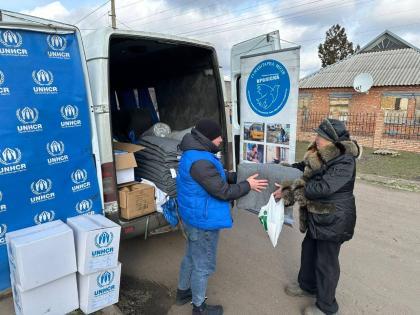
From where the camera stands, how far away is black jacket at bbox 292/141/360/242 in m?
2.47

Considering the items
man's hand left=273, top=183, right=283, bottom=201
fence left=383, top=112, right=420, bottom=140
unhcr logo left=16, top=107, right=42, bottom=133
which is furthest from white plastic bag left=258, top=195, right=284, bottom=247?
fence left=383, top=112, right=420, bottom=140

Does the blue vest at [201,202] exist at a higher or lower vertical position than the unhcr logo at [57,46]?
lower

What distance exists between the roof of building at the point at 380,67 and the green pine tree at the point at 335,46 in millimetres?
10461

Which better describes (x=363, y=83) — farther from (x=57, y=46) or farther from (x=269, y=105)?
(x=57, y=46)

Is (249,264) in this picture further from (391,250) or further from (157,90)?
(157,90)

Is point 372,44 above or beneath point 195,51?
above

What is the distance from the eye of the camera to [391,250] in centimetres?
415

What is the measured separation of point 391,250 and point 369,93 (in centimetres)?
1276

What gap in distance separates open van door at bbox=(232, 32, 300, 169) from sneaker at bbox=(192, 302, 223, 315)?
1.83m

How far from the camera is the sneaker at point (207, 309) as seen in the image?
2.81 meters

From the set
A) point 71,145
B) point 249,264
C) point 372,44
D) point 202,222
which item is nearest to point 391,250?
point 249,264

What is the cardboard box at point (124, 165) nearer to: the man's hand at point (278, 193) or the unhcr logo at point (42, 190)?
the unhcr logo at point (42, 190)

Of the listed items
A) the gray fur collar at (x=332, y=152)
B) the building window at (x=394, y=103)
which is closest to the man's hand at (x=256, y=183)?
the gray fur collar at (x=332, y=152)

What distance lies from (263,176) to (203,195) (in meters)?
0.62
